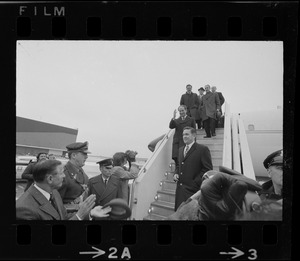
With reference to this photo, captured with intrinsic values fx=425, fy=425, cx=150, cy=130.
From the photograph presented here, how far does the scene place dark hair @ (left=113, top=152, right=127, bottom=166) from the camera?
3.59 meters

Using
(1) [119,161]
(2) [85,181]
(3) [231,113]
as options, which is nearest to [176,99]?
(3) [231,113]

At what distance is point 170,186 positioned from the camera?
3.62 metres

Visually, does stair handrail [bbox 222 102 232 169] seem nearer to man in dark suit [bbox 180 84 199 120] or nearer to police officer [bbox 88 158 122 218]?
man in dark suit [bbox 180 84 199 120]

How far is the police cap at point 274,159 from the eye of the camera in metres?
3.60

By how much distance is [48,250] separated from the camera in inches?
141

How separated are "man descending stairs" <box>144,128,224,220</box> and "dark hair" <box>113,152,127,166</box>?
384 millimetres

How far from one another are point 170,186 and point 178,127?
1.66 ft

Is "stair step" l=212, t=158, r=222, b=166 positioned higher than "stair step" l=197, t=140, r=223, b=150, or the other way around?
"stair step" l=197, t=140, r=223, b=150

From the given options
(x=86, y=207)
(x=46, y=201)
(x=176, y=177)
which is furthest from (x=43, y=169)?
(x=176, y=177)

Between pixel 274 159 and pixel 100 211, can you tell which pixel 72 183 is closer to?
pixel 100 211

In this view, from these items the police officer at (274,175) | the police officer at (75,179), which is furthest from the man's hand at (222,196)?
the police officer at (75,179)

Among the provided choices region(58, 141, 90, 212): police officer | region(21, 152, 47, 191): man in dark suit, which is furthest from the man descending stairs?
region(21, 152, 47, 191): man in dark suit
